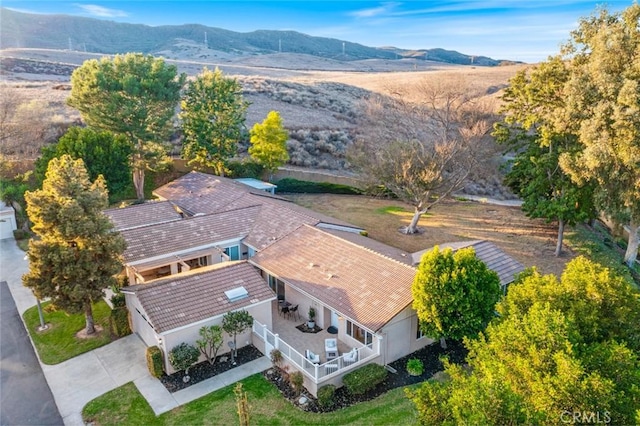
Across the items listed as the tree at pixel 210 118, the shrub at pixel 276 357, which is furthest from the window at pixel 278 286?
the tree at pixel 210 118

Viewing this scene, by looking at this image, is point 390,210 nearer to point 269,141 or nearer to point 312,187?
point 312,187

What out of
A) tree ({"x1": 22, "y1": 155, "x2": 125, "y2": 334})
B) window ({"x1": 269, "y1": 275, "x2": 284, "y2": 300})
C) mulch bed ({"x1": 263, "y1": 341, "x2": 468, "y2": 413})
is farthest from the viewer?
window ({"x1": 269, "y1": 275, "x2": 284, "y2": 300})

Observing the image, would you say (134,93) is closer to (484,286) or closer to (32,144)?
(32,144)

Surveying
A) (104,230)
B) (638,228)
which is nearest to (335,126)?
(638,228)

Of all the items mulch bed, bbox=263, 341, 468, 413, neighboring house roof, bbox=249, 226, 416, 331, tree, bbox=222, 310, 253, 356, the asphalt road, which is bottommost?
the asphalt road

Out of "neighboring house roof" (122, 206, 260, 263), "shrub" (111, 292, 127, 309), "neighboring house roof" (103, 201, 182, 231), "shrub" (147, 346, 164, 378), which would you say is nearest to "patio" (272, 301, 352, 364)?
"shrub" (147, 346, 164, 378)

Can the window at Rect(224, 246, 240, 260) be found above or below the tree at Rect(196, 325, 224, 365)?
above

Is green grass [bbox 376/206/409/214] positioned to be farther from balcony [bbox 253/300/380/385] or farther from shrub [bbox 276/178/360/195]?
balcony [bbox 253/300/380/385]
